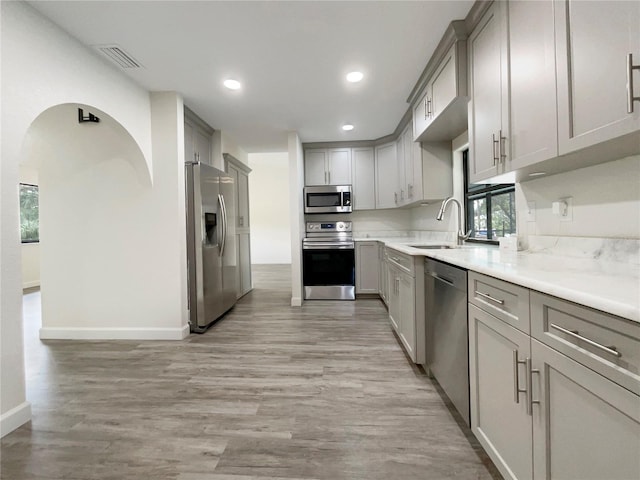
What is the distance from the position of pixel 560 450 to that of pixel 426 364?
4.19 feet

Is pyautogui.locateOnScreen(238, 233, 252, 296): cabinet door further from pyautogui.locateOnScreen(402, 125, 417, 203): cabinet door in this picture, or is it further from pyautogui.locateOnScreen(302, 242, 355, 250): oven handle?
pyautogui.locateOnScreen(402, 125, 417, 203): cabinet door

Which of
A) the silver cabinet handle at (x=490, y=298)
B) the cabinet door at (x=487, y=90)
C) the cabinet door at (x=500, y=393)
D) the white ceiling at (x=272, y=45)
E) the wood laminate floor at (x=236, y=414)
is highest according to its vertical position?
the white ceiling at (x=272, y=45)

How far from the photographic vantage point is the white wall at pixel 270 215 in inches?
359

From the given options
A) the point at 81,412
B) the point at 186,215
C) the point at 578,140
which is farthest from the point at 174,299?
the point at 578,140

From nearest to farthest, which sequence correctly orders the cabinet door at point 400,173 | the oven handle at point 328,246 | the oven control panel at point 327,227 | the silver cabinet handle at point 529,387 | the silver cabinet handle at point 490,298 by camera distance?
1. the silver cabinet handle at point 529,387
2. the silver cabinet handle at point 490,298
3. the cabinet door at point 400,173
4. the oven handle at point 328,246
5. the oven control panel at point 327,227

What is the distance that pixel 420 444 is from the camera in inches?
57.7

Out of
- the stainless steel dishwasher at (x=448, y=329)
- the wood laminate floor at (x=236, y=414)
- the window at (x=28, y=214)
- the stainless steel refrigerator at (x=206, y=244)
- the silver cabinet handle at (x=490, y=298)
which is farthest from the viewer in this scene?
the window at (x=28, y=214)

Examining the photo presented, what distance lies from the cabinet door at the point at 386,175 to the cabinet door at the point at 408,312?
2289 mm

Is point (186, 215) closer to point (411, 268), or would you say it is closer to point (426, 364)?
point (411, 268)

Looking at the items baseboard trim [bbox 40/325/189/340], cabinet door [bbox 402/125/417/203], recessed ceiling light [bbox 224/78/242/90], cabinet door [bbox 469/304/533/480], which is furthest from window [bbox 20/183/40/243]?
cabinet door [bbox 469/304/533/480]

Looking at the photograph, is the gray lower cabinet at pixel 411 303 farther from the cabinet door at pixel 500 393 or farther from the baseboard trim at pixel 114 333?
the baseboard trim at pixel 114 333

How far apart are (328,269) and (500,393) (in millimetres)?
3379

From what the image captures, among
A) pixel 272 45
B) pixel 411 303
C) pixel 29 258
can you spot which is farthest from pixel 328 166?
pixel 29 258

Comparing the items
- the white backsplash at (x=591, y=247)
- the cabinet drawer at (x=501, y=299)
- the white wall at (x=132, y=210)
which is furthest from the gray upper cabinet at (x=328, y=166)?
the cabinet drawer at (x=501, y=299)
